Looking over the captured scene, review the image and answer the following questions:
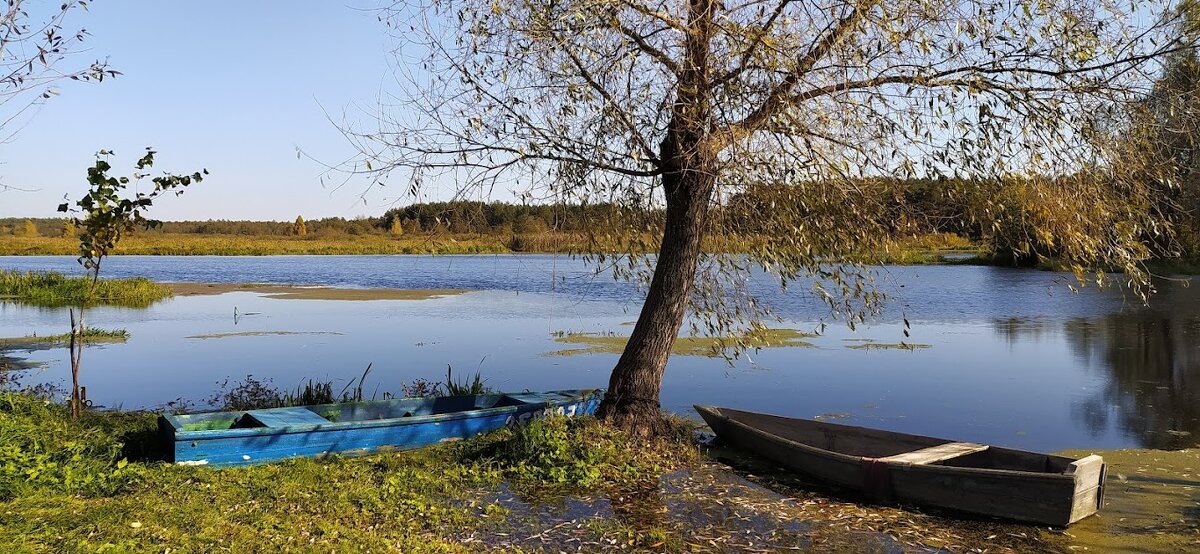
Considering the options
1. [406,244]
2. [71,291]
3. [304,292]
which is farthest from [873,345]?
[406,244]

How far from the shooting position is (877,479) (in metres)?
7.96

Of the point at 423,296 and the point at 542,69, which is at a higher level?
the point at 542,69

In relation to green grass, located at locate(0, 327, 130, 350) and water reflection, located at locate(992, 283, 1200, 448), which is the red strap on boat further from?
green grass, located at locate(0, 327, 130, 350)

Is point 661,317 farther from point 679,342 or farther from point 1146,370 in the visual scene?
point 1146,370

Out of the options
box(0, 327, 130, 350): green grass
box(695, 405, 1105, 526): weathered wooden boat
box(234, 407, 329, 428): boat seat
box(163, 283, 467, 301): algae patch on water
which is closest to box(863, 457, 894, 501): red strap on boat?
box(695, 405, 1105, 526): weathered wooden boat

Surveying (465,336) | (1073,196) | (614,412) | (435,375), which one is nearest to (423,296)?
(465,336)

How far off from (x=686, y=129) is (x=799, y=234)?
160cm

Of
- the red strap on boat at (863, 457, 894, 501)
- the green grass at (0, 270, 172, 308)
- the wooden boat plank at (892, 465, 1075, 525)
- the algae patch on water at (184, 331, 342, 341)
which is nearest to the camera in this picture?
the wooden boat plank at (892, 465, 1075, 525)

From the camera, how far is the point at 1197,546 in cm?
672

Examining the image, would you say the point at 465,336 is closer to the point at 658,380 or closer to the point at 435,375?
the point at 435,375

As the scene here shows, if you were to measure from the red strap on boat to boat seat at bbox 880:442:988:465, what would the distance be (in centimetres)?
8

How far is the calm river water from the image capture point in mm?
12294

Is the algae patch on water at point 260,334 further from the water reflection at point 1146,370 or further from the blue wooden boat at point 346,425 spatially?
the water reflection at point 1146,370

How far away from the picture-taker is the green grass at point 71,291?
2906 cm
